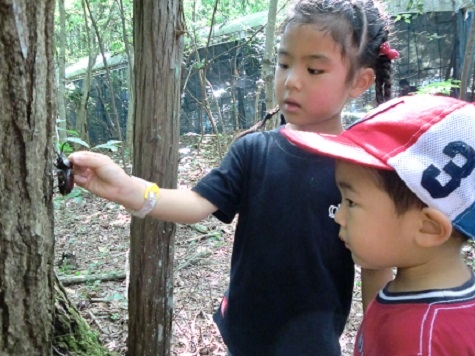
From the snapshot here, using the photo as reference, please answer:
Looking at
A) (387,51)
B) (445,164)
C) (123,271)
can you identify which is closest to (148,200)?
(445,164)

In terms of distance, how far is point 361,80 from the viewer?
1606 mm

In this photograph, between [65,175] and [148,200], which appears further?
[148,200]

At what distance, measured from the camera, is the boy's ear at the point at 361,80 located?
1591 millimetres

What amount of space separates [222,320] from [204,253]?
230 cm

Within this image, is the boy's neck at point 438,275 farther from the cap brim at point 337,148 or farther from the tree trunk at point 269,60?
the tree trunk at point 269,60

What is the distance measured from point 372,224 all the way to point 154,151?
42.8 inches

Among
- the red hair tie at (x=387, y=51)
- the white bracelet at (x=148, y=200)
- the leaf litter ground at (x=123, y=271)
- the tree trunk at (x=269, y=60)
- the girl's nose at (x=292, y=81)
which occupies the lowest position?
the leaf litter ground at (x=123, y=271)

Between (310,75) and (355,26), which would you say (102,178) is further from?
(355,26)

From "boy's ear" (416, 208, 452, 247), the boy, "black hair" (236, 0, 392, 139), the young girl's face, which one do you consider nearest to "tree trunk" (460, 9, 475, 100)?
"black hair" (236, 0, 392, 139)

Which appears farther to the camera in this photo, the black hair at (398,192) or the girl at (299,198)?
the girl at (299,198)

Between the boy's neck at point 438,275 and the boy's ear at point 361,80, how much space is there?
71 centimetres

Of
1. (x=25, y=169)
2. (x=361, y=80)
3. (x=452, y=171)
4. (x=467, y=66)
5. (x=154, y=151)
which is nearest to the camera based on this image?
(x=452, y=171)

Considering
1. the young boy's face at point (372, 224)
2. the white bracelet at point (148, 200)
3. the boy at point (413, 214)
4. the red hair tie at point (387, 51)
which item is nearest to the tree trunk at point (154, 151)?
the white bracelet at point (148, 200)

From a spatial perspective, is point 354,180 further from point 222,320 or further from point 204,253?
point 204,253
